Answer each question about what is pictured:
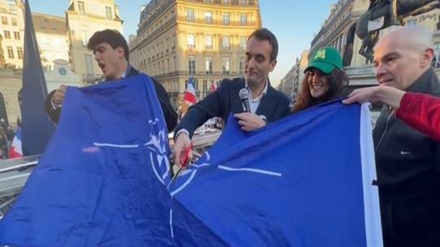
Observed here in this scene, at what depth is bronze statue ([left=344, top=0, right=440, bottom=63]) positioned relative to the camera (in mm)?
8406

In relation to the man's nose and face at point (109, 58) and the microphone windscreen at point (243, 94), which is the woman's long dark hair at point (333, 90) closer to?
the microphone windscreen at point (243, 94)

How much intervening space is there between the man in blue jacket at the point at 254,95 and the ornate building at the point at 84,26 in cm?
3255

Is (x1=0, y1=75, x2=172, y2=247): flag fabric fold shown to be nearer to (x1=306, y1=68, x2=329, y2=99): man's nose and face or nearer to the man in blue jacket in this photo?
the man in blue jacket

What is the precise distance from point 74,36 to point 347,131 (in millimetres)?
37294

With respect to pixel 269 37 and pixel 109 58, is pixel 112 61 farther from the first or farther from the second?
pixel 269 37

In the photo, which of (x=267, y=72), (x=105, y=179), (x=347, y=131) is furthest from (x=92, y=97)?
(x=347, y=131)

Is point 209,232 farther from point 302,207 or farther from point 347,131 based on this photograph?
point 347,131

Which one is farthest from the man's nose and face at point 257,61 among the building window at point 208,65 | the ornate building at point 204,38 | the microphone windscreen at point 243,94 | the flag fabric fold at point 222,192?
the building window at point 208,65

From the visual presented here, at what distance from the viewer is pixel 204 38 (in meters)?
44.3

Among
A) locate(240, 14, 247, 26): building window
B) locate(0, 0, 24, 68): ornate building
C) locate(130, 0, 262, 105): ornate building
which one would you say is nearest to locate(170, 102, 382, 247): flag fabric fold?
locate(130, 0, 262, 105): ornate building

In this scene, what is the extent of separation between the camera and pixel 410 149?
57.4 inches

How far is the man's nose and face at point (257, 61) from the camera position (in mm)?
1916

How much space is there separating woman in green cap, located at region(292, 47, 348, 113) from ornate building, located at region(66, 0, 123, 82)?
32.9 meters

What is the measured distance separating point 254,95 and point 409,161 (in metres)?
1.10
